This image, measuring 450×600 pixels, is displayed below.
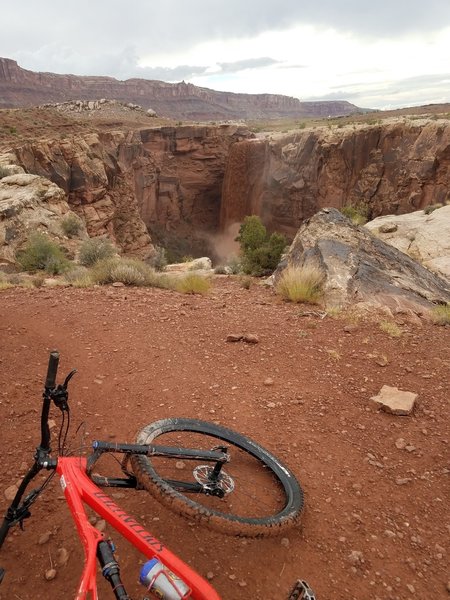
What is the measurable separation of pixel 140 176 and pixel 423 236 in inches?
919

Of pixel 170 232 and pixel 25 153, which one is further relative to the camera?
pixel 170 232

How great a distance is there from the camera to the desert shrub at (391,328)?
520cm

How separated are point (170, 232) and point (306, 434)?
33.5 m

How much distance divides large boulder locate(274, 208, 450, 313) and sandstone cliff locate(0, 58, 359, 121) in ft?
264

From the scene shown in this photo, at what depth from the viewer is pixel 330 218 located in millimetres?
8695

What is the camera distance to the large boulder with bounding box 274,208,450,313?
6.56 metres

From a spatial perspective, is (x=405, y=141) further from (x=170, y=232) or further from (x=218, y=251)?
(x=170, y=232)

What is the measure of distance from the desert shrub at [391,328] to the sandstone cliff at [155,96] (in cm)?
8368

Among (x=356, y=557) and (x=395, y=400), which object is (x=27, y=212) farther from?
(x=356, y=557)

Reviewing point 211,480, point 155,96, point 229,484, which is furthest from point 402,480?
point 155,96

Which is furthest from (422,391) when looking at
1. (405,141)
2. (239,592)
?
(405,141)

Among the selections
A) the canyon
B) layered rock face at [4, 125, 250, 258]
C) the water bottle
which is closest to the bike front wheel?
the water bottle

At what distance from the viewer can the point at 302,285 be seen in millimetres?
6699

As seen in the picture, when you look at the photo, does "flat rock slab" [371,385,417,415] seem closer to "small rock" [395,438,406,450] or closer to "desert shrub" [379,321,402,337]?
"small rock" [395,438,406,450]
